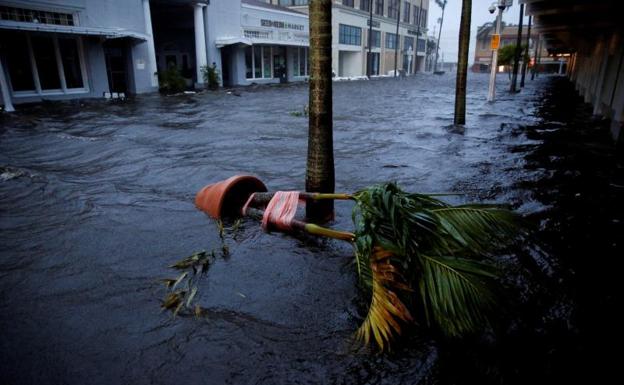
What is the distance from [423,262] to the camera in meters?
3.02

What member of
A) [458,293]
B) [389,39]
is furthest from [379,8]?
[458,293]

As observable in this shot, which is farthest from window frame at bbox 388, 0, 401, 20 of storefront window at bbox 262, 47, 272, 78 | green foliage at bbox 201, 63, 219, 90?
green foliage at bbox 201, 63, 219, 90

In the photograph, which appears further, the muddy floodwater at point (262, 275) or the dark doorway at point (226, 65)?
the dark doorway at point (226, 65)

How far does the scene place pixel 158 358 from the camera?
111 inches

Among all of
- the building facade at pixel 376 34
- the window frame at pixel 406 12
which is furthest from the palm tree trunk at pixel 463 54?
the window frame at pixel 406 12

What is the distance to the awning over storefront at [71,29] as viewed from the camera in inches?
615

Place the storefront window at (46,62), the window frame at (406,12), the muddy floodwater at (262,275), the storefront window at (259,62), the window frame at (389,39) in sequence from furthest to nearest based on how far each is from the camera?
the window frame at (406,12) < the window frame at (389,39) < the storefront window at (259,62) < the storefront window at (46,62) < the muddy floodwater at (262,275)

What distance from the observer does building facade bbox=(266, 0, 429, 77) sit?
47438 millimetres

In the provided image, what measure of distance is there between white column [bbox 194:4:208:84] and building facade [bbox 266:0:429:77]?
67.7 feet

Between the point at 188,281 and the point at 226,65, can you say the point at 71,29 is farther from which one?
the point at 188,281

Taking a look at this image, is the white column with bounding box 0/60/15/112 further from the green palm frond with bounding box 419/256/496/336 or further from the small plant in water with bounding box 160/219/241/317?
the green palm frond with bounding box 419/256/496/336

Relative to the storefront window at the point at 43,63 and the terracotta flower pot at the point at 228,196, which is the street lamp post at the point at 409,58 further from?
the terracotta flower pot at the point at 228,196

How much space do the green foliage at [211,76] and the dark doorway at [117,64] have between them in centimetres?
562

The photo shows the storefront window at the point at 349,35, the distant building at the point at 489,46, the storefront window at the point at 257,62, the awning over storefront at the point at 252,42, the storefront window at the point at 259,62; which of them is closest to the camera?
the awning over storefront at the point at 252,42
